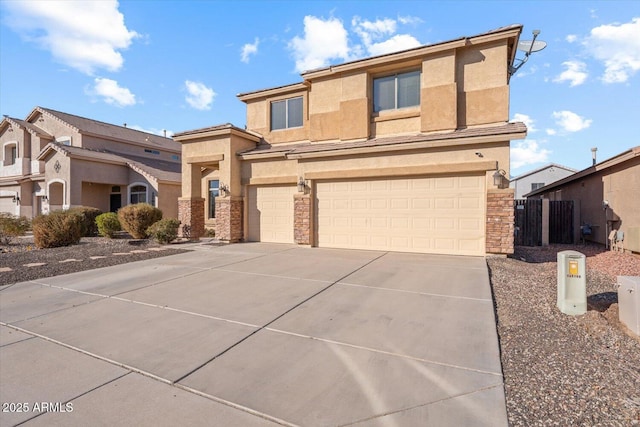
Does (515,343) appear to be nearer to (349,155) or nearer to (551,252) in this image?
(349,155)

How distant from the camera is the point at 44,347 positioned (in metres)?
3.89

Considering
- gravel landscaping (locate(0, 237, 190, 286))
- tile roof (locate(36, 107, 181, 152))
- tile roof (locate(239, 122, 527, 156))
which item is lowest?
gravel landscaping (locate(0, 237, 190, 286))

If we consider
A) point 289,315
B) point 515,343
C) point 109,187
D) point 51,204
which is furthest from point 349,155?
point 51,204

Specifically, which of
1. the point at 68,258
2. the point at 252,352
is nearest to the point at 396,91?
the point at 252,352

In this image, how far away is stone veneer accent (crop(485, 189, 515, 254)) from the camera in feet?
30.1

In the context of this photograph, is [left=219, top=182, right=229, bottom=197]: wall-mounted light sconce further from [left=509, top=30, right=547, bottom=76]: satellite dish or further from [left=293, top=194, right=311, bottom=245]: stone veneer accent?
[left=509, top=30, right=547, bottom=76]: satellite dish

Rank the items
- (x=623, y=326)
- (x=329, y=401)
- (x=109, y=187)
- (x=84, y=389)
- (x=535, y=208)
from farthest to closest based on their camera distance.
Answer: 1. (x=109, y=187)
2. (x=535, y=208)
3. (x=623, y=326)
4. (x=84, y=389)
5. (x=329, y=401)

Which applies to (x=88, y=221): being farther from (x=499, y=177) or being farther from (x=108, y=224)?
(x=499, y=177)

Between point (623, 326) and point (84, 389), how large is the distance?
647 cm

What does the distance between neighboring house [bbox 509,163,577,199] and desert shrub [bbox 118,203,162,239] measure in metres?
38.8

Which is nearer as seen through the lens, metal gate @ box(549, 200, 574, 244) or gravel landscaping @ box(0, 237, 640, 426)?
gravel landscaping @ box(0, 237, 640, 426)

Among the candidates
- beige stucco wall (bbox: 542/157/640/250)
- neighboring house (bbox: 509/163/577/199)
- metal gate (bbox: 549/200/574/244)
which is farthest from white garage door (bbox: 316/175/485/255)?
neighboring house (bbox: 509/163/577/199)

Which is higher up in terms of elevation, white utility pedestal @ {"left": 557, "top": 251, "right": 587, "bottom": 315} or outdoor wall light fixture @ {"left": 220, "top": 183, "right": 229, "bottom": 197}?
outdoor wall light fixture @ {"left": 220, "top": 183, "right": 229, "bottom": 197}

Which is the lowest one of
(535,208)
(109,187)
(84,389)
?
(84,389)
